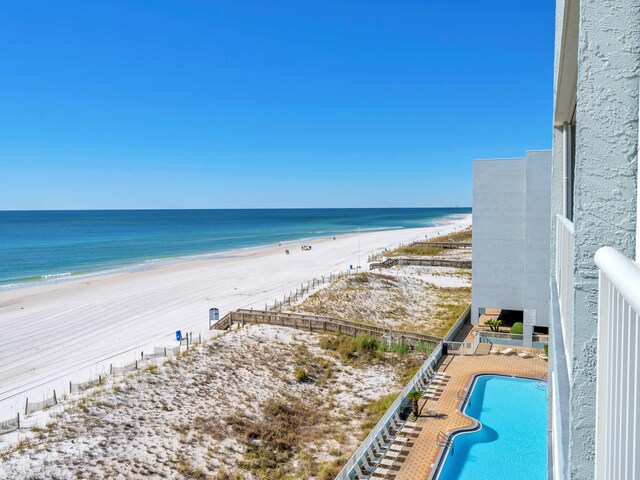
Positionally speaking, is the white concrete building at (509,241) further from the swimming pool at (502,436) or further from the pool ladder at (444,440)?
the pool ladder at (444,440)

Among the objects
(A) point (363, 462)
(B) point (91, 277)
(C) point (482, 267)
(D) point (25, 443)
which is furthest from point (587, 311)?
(B) point (91, 277)

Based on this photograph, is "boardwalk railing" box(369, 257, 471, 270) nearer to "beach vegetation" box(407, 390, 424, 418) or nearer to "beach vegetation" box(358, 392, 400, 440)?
"beach vegetation" box(358, 392, 400, 440)

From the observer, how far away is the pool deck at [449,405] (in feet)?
39.2

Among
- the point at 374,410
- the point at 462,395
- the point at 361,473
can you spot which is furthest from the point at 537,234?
the point at 361,473

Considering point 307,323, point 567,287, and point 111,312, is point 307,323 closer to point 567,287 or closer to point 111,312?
point 111,312

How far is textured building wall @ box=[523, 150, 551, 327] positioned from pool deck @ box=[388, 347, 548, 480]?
2269 mm

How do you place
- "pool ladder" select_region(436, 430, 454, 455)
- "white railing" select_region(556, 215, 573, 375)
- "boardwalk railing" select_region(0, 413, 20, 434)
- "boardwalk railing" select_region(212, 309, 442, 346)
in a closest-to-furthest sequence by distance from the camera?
"white railing" select_region(556, 215, 573, 375) → "pool ladder" select_region(436, 430, 454, 455) → "boardwalk railing" select_region(0, 413, 20, 434) → "boardwalk railing" select_region(212, 309, 442, 346)

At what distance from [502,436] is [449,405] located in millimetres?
1910

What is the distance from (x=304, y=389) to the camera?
18.1 meters

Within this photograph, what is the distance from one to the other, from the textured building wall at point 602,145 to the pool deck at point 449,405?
35.9ft

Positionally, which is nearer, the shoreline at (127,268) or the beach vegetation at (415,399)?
the beach vegetation at (415,399)

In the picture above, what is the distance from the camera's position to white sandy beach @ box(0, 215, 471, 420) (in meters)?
20.2

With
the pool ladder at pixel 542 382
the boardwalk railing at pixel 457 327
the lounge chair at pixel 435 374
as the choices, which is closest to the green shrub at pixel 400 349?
the boardwalk railing at pixel 457 327

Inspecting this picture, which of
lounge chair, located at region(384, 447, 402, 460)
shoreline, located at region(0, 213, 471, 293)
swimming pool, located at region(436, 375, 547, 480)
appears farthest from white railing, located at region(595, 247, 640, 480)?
shoreline, located at region(0, 213, 471, 293)
